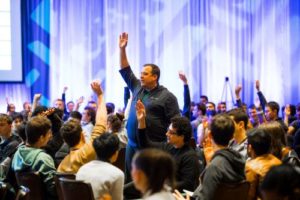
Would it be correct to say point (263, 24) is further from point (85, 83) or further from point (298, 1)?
point (85, 83)

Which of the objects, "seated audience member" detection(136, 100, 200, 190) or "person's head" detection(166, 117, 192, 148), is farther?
"person's head" detection(166, 117, 192, 148)

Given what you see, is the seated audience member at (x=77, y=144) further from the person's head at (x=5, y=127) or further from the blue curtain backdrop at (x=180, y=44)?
the blue curtain backdrop at (x=180, y=44)

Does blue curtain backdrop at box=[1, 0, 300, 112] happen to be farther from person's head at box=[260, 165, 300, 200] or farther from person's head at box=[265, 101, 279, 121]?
person's head at box=[260, 165, 300, 200]

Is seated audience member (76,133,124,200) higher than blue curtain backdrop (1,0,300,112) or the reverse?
the reverse

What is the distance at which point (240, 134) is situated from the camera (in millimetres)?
4395

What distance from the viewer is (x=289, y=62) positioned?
12.0 metres

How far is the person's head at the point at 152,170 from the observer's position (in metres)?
2.44

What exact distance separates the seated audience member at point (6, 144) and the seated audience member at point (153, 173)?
192cm

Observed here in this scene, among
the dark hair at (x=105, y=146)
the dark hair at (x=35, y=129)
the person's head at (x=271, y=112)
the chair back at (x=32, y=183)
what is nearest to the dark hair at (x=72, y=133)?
the dark hair at (x=35, y=129)

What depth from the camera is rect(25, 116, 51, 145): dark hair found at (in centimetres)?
393

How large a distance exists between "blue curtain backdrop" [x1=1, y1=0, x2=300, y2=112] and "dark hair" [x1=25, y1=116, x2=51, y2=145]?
7.73m

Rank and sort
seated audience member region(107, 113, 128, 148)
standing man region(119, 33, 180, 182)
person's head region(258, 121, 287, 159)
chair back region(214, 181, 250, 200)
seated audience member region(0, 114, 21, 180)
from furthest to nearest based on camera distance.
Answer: seated audience member region(107, 113, 128, 148) < standing man region(119, 33, 180, 182) < seated audience member region(0, 114, 21, 180) < person's head region(258, 121, 287, 159) < chair back region(214, 181, 250, 200)

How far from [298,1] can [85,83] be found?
5.18 meters

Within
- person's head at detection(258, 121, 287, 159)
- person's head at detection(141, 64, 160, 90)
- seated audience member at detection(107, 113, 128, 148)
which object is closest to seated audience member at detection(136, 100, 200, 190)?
person's head at detection(258, 121, 287, 159)
